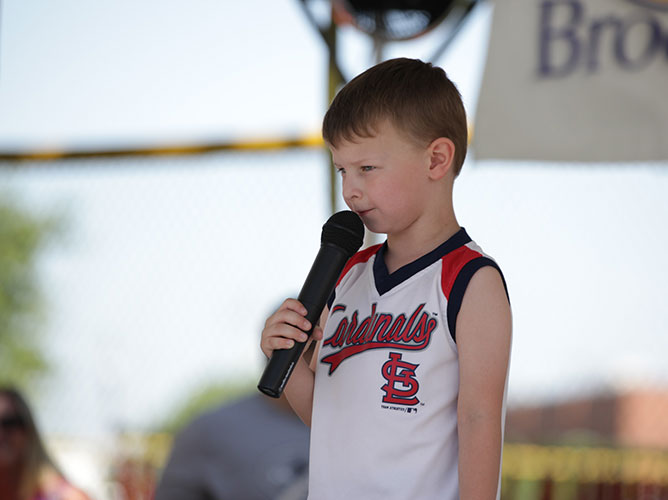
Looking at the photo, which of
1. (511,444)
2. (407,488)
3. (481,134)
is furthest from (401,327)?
(511,444)

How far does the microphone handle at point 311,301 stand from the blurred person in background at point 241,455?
4.15ft

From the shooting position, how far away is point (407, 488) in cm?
122

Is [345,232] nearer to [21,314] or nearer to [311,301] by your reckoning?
[311,301]

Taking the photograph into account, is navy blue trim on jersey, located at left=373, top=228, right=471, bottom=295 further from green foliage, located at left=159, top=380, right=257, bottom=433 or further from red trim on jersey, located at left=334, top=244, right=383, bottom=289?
green foliage, located at left=159, top=380, right=257, bottom=433

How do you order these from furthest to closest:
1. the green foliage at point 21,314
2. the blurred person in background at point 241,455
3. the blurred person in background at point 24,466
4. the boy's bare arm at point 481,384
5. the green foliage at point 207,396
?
the green foliage at point 21,314 < the green foliage at point 207,396 < the blurred person in background at point 24,466 < the blurred person in background at point 241,455 < the boy's bare arm at point 481,384

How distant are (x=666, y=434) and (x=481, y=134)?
71.7 inches

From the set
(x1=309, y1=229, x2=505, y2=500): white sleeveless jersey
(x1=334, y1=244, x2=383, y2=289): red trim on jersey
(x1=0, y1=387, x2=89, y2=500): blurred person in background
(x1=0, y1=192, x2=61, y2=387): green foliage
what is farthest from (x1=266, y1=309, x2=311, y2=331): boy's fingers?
(x1=0, y1=192, x2=61, y2=387): green foliage

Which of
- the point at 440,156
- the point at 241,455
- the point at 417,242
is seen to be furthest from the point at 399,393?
the point at 241,455

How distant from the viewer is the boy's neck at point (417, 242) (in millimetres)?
1359

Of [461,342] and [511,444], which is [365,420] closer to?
[461,342]

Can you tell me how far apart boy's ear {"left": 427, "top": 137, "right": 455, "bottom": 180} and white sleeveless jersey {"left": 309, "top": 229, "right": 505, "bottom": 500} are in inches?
4.1

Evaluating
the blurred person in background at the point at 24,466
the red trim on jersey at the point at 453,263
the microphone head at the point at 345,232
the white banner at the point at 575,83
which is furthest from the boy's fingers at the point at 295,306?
the blurred person in background at the point at 24,466

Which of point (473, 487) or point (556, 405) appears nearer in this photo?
point (473, 487)

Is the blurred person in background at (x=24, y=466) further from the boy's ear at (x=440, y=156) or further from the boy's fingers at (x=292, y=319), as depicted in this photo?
the boy's ear at (x=440, y=156)
